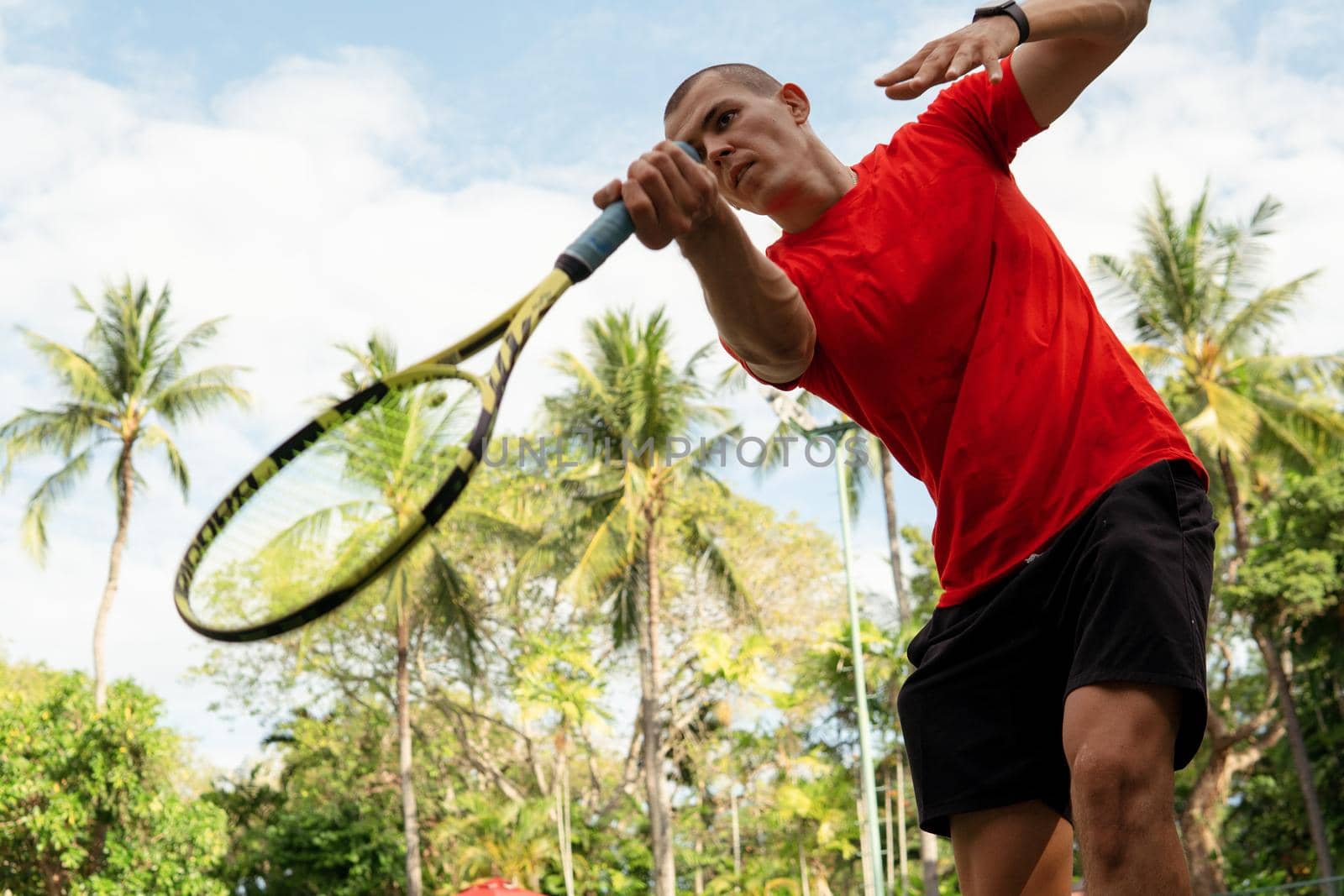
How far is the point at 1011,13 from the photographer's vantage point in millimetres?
2111

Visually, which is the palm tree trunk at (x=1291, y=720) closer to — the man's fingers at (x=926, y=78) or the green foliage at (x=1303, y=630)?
the green foliage at (x=1303, y=630)

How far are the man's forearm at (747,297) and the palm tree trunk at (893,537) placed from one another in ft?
84.0

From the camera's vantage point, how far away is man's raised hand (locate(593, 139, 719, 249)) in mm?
1923

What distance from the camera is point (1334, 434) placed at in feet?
83.4

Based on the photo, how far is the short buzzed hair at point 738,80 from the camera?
93.7 inches

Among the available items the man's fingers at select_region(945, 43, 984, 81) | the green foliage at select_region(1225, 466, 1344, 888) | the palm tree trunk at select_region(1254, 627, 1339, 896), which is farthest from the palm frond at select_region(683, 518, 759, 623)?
the man's fingers at select_region(945, 43, 984, 81)

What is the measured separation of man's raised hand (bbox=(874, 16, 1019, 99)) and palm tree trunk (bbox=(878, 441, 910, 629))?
2568cm

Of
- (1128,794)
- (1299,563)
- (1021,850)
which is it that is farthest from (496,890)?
(1299,563)

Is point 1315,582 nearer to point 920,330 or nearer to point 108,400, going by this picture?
point 920,330

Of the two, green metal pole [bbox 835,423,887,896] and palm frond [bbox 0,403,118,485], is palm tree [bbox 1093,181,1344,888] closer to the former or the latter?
green metal pole [bbox 835,423,887,896]

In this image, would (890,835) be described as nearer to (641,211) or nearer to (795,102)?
(795,102)

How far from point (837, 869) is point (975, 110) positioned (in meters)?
30.5

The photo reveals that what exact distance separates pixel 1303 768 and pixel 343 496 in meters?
26.2

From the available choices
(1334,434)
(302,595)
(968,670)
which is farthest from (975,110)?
(1334,434)
